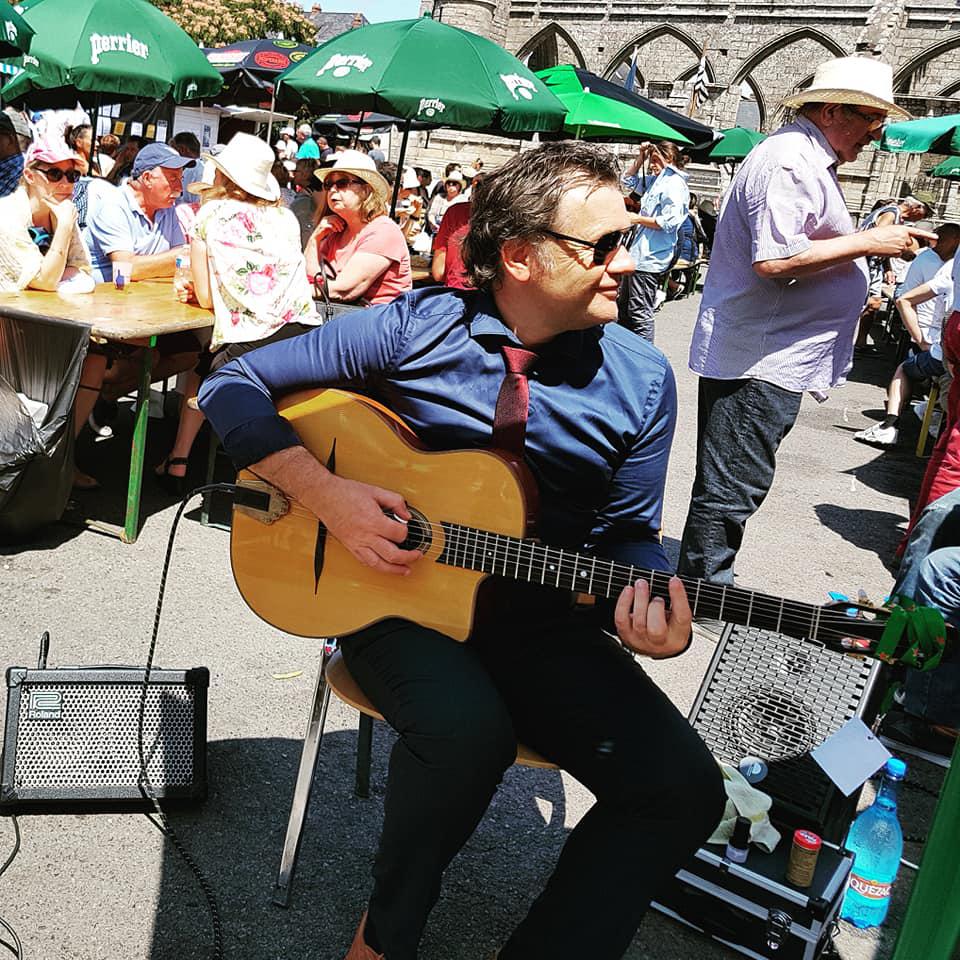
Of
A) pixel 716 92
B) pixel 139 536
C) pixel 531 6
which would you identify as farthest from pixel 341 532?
pixel 531 6

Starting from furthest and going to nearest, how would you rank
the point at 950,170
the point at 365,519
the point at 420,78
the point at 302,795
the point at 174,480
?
the point at 950,170
the point at 420,78
the point at 174,480
the point at 302,795
the point at 365,519

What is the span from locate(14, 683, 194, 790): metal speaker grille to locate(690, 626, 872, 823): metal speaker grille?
1.46 m

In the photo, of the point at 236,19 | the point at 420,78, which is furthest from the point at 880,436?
the point at 236,19

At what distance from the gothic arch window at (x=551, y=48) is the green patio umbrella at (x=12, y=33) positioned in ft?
152

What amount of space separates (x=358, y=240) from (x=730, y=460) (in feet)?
9.93

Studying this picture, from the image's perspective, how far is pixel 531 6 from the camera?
163ft

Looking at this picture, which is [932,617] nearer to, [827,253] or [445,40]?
[827,253]

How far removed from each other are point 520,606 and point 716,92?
4758 cm

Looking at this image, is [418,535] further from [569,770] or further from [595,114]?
[595,114]

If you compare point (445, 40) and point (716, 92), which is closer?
point (445, 40)

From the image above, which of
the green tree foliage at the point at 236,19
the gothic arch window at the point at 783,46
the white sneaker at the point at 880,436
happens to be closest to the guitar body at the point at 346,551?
the white sneaker at the point at 880,436

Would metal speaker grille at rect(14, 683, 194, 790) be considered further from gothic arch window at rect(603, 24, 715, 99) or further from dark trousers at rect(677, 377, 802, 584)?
gothic arch window at rect(603, 24, 715, 99)

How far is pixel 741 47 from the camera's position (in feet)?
148

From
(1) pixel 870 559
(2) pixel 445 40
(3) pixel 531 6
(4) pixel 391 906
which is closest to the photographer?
(4) pixel 391 906
